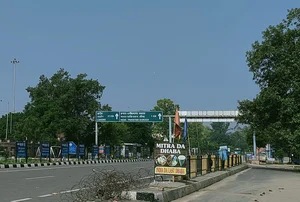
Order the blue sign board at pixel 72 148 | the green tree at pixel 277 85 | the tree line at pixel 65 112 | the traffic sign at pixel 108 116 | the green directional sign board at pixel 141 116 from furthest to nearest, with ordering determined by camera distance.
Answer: the tree line at pixel 65 112 → the traffic sign at pixel 108 116 → the green directional sign board at pixel 141 116 → the blue sign board at pixel 72 148 → the green tree at pixel 277 85

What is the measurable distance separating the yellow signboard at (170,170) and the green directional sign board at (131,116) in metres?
32.9

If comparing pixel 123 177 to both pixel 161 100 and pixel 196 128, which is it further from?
pixel 196 128

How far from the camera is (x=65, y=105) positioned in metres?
55.8

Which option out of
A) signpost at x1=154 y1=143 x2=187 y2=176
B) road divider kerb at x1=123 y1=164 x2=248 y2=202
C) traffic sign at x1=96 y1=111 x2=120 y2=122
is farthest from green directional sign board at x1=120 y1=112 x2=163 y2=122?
signpost at x1=154 y1=143 x2=187 y2=176

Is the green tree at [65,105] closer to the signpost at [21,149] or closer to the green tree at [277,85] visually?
the signpost at [21,149]

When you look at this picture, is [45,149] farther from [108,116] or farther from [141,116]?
[108,116]

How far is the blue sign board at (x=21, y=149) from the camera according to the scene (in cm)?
2803

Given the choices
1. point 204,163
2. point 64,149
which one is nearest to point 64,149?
point 64,149

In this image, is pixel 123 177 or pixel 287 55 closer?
pixel 123 177

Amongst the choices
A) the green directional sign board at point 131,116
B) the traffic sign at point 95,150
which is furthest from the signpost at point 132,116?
the traffic sign at point 95,150

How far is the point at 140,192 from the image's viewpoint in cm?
854

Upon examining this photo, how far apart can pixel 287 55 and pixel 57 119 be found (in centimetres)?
3395

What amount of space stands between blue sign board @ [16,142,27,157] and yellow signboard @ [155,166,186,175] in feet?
63.1

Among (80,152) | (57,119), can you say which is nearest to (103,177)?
(80,152)
